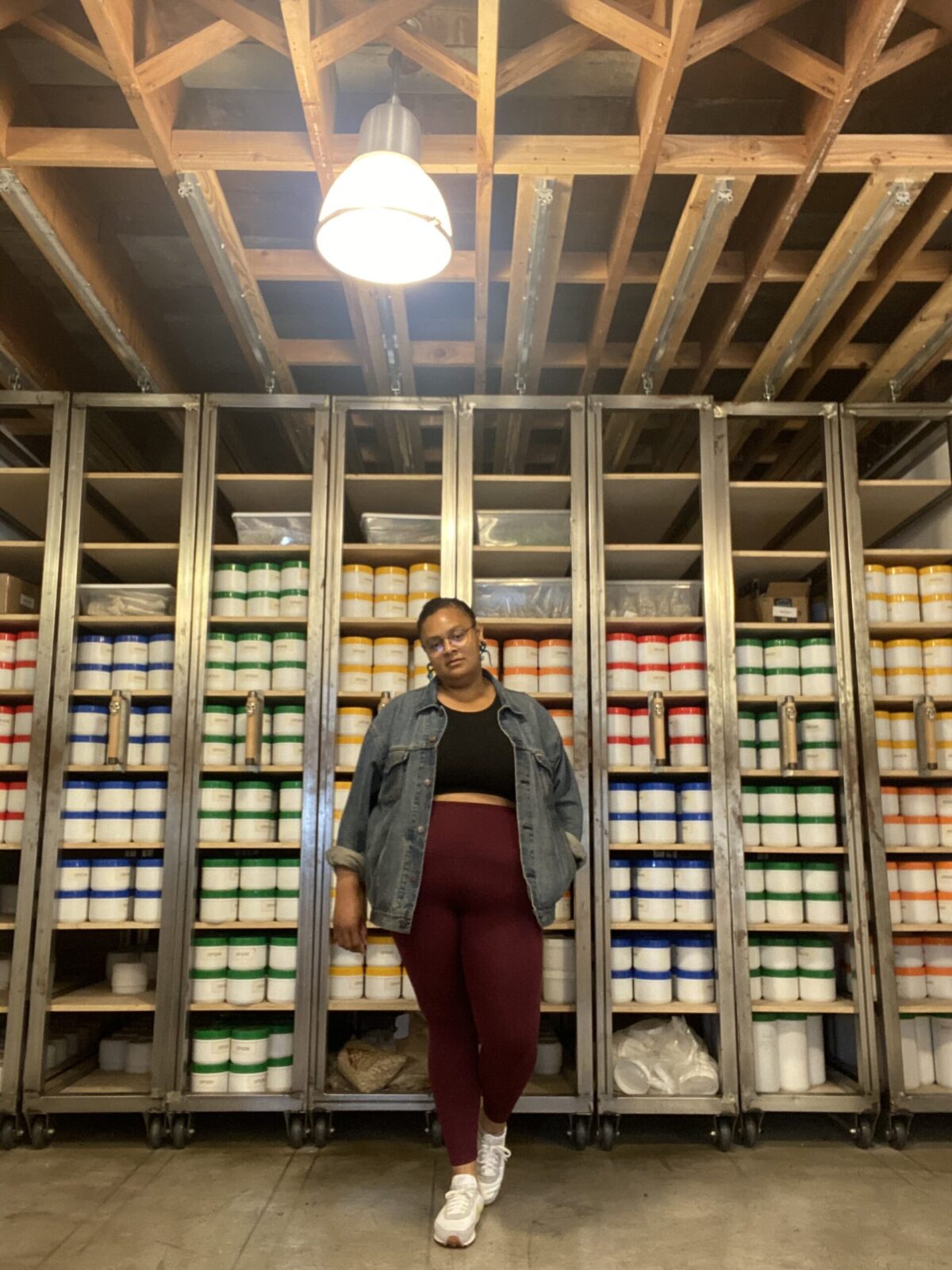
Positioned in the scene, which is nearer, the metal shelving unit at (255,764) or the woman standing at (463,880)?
the woman standing at (463,880)

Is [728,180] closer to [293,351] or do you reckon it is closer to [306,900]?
[293,351]

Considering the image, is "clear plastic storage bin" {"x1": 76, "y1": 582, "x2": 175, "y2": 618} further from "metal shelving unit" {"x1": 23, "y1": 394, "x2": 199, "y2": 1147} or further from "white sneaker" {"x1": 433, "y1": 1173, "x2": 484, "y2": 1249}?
"white sneaker" {"x1": 433, "y1": 1173, "x2": 484, "y2": 1249}

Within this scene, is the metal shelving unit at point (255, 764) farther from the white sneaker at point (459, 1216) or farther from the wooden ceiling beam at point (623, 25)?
the wooden ceiling beam at point (623, 25)

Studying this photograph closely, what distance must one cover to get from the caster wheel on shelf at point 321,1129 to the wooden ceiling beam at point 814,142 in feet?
10.5

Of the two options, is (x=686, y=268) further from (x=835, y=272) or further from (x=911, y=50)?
(x=911, y=50)

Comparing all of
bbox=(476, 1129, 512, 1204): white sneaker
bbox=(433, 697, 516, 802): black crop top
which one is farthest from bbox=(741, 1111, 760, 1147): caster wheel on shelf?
bbox=(433, 697, 516, 802): black crop top

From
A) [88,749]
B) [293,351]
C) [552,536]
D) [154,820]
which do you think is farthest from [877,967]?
[293,351]

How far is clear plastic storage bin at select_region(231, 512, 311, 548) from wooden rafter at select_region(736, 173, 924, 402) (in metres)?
1.98

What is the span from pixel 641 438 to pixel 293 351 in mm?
2166

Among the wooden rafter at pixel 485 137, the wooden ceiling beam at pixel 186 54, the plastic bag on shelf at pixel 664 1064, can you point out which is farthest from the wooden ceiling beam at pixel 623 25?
the plastic bag on shelf at pixel 664 1064

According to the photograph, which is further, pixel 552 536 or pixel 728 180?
pixel 552 536

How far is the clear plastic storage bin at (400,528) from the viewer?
3.77 m

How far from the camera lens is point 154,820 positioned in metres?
3.50

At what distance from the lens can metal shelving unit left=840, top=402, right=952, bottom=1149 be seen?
334 centimetres
